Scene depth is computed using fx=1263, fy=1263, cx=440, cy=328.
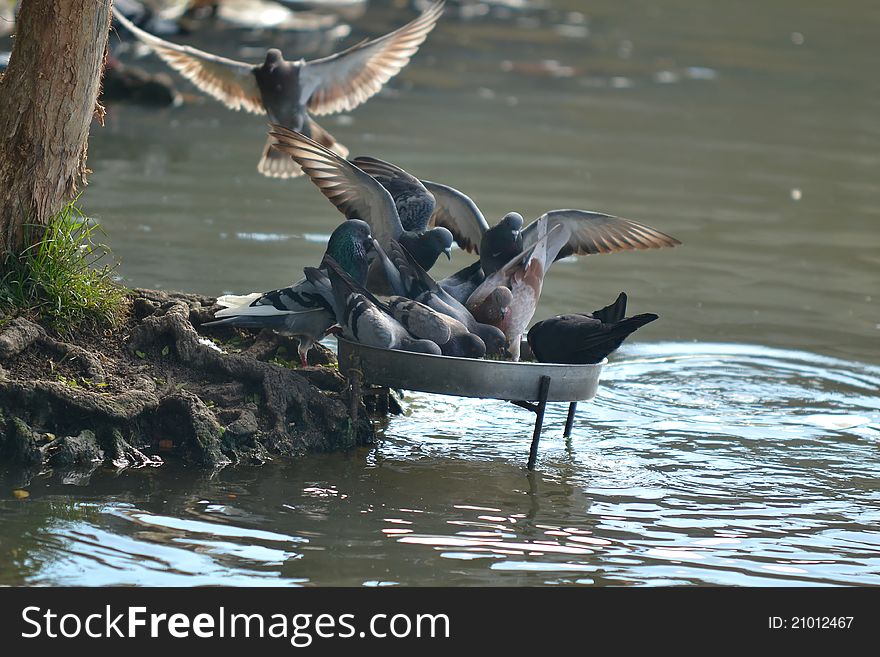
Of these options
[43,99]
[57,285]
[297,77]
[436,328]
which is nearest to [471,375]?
[436,328]

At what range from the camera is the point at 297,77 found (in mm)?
9320

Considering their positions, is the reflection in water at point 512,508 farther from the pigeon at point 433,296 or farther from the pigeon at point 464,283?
the pigeon at point 464,283

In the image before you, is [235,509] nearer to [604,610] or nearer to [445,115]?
[604,610]

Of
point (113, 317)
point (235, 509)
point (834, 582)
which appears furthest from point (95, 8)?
point (834, 582)

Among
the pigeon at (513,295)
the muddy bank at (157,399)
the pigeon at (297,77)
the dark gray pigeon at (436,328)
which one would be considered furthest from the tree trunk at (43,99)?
the pigeon at (297,77)

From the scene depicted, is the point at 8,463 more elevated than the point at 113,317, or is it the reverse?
the point at 113,317

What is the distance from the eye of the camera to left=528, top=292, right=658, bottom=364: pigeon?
586 centimetres

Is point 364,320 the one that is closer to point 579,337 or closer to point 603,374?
point 579,337

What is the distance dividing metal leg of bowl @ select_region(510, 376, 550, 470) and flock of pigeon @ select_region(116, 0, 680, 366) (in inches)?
9.3

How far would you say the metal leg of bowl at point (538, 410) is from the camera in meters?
5.82

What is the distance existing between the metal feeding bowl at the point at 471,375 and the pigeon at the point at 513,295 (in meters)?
0.45

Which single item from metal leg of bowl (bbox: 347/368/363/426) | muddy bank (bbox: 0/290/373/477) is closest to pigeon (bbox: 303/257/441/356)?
metal leg of bowl (bbox: 347/368/363/426)

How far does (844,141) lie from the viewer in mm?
17125

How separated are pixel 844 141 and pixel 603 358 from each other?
1233 centimetres
